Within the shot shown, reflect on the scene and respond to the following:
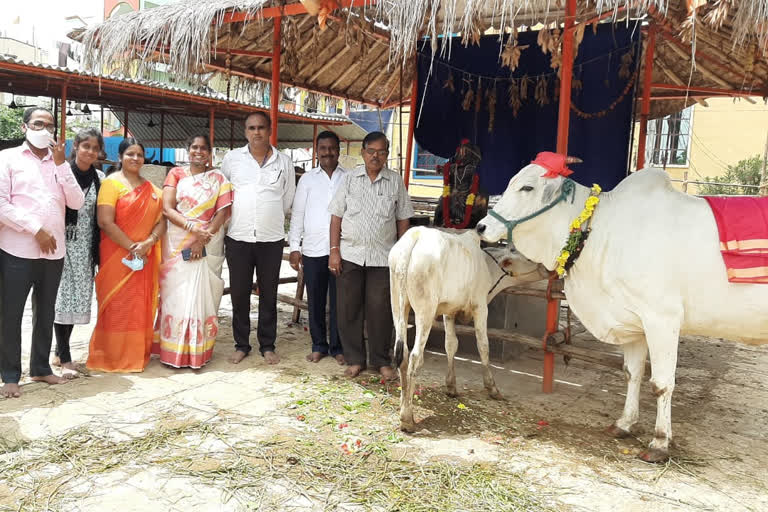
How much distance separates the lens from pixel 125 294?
4270mm

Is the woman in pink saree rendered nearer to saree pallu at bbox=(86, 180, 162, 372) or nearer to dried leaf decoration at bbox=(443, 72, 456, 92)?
saree pallu at bbox=(86, 180, 162, 372)

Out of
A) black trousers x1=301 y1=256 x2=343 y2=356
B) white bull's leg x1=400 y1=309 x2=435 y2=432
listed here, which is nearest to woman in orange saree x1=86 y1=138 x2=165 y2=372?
black trousers x1=301 y1=256 x2=343 y2=356

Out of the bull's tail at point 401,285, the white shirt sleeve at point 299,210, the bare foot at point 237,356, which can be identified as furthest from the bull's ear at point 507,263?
the bare foot at point 237,356

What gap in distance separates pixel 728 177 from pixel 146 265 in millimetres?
12018

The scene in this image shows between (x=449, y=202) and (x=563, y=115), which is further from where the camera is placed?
(x=449, y=202)

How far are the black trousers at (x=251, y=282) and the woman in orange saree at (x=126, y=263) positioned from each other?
58 centimetres

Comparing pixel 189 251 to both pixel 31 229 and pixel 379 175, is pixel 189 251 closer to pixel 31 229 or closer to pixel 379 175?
pixel 31 229

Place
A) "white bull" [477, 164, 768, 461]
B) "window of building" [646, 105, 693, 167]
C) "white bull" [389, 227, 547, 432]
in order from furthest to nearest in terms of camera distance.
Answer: "window of building" [646, 105, 693, 167] → "white bull" [389, 227, 547, 432] → "white bull" [477, 164, 768, 461]

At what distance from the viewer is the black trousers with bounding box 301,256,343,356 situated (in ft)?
15.4

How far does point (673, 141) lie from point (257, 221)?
12010mm

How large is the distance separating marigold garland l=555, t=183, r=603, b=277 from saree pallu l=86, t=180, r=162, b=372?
2829 millimetres

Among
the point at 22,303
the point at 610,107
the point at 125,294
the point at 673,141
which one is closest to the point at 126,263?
the point at 125,294

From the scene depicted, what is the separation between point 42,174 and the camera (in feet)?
12.2

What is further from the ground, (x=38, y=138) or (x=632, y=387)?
(x=38, y=138)
